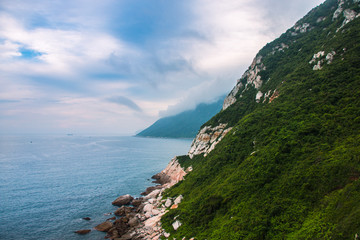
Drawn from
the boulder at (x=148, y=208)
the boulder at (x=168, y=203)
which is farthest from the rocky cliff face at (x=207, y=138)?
the boulder at (x=148, y=208)

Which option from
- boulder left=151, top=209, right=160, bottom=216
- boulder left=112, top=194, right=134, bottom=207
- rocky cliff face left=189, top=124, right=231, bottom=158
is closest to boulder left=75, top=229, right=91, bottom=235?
boulder left=151, top=209, right=160, bottom=216

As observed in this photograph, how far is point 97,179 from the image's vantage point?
76.4 meters

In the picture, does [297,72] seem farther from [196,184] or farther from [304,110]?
[196,184]

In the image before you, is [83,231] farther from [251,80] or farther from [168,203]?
[251,80]

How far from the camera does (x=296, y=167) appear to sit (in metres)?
24.8

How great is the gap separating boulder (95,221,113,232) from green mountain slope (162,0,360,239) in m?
12.6

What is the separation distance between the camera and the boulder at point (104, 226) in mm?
37638

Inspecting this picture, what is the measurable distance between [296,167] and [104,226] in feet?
119

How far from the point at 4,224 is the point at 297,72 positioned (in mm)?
74395

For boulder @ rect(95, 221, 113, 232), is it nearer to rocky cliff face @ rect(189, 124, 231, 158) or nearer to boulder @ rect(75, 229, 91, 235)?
boulder @ rect(75, 229, 91, 235)

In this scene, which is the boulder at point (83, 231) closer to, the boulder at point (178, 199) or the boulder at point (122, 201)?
the boulder at point (122, 201)

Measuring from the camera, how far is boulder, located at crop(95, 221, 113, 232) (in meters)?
37.6

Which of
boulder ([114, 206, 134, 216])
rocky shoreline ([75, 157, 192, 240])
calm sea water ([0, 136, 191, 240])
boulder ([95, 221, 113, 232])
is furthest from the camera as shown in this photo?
boulder ([114, 206, 134, 216])

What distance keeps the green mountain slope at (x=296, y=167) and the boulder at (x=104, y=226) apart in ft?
41.2
